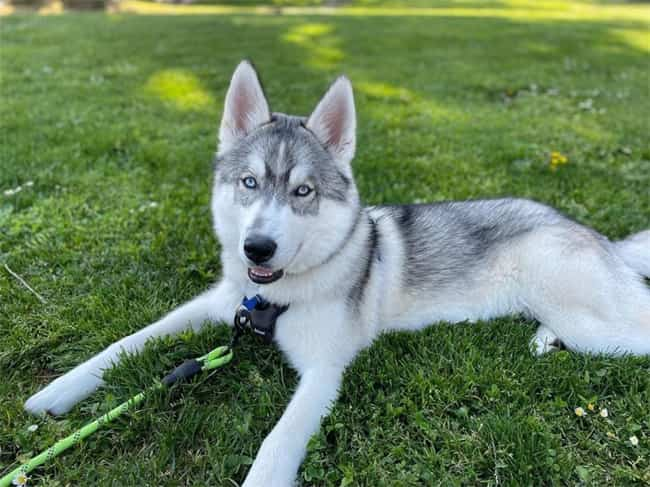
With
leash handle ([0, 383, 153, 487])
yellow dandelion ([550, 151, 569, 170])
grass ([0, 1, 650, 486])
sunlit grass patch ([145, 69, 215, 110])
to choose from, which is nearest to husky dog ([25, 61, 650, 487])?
grass ([0, 1, 650, 486])

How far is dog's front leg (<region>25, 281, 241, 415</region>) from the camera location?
239 cm

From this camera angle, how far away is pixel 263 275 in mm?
2488

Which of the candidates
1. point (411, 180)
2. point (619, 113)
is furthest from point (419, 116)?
point (619, 113)

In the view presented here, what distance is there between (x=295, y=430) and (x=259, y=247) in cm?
86

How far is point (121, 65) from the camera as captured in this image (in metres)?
8.73

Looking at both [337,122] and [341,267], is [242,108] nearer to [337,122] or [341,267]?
[337,122]

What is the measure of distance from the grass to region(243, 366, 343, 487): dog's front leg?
0.24ft

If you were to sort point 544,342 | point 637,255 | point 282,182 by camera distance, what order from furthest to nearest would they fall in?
point 637,255 < point 544,342 < point 282,182

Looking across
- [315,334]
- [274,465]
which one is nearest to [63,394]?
[274,465]

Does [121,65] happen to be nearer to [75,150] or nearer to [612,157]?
[75,150]

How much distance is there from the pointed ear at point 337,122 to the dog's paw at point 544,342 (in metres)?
1.52

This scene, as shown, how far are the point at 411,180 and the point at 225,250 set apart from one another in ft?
8.52

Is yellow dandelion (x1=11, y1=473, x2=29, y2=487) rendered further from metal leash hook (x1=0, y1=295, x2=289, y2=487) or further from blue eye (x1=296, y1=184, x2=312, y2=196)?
blue eye (x1=296, y1=184, x2=312, y2=196)

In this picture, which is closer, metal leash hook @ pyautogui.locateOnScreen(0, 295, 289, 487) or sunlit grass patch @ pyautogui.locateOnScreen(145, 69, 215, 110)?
metal leash hook @ pyautogui.locateOnScreen(0, 295, 289, 487)
